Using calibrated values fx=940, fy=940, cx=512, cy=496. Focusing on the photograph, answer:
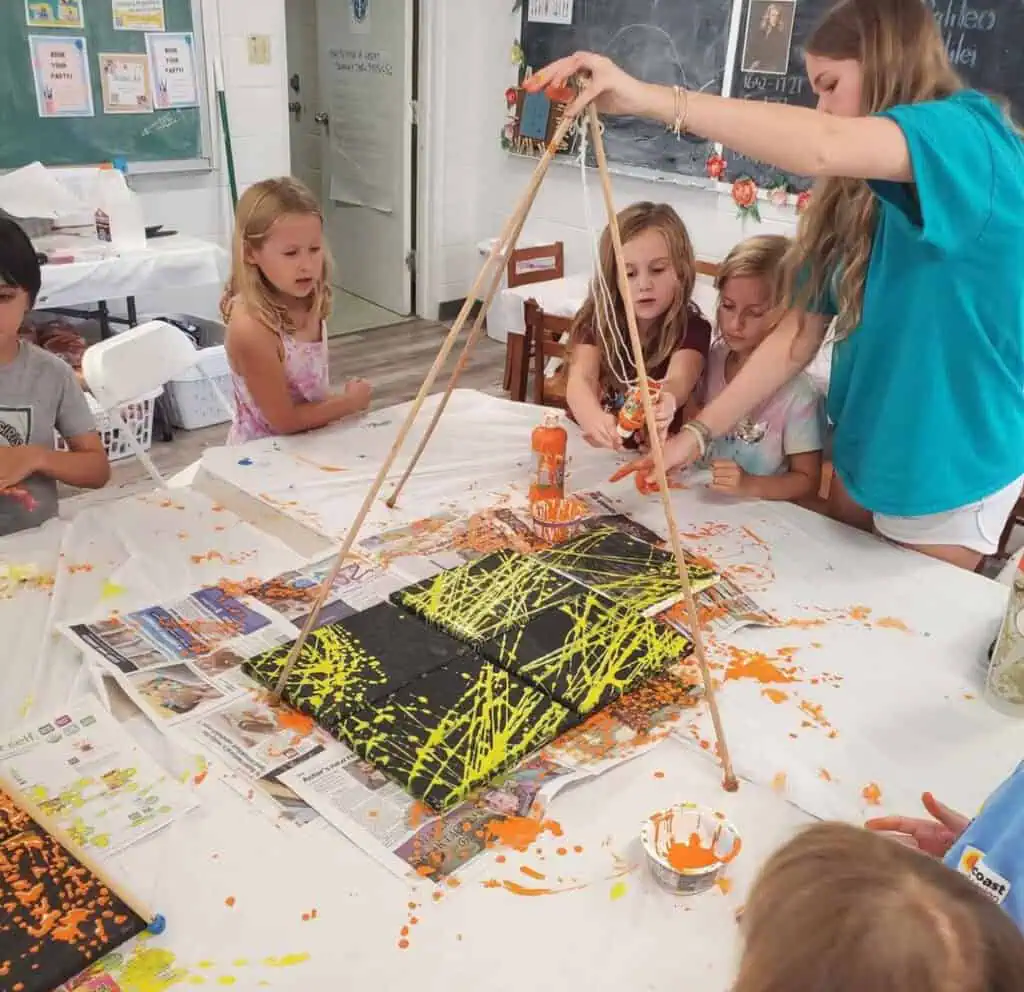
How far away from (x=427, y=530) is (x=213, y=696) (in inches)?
21.2

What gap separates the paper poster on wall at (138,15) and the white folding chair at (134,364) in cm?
223

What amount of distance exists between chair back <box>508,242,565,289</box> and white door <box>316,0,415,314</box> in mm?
1198

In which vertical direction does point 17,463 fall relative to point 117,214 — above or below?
below

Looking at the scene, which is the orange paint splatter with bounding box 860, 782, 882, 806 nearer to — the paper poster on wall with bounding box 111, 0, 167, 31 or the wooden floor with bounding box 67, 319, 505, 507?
the wooden floor with bounding box 67, 319, 505, 507

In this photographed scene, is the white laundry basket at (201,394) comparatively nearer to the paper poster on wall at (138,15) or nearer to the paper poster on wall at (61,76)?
the paper poster on wall at (61,76)

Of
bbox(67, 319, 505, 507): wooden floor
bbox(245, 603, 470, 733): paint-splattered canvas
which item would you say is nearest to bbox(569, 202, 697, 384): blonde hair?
bbox(245, 603, 470, 733): paint-splattered canvas

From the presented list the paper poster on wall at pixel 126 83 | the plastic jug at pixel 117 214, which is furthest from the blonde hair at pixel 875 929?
the paper poster on wall at pixel 126 83

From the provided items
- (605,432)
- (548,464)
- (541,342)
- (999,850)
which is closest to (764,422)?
(605,432)

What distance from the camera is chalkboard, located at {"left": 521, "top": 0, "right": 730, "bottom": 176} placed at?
385 cm

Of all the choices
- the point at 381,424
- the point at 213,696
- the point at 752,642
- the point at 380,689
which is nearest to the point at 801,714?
the point at 752,642

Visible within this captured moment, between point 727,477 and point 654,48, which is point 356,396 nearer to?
point 727,477

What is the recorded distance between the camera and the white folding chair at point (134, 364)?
1.99 meters

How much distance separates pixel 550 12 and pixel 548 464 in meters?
3.52

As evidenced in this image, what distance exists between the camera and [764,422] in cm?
178
